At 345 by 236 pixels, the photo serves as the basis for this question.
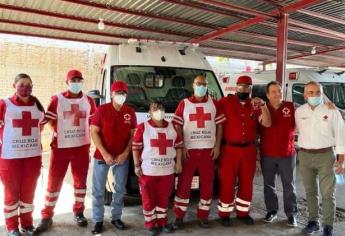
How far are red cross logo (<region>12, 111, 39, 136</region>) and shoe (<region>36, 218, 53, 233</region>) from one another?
44.2 inches

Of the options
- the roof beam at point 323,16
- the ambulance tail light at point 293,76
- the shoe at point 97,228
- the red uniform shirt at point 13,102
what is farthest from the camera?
the ambulance tail light at point 293,76

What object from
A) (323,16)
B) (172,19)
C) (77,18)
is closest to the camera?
(77,18)

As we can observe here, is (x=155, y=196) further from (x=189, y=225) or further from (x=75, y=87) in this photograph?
(x=75, y=87)

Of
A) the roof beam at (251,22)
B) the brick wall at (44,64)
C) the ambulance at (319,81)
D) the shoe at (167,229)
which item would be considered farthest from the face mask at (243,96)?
the brick wall at (44,64)

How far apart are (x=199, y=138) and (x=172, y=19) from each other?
12.1ft

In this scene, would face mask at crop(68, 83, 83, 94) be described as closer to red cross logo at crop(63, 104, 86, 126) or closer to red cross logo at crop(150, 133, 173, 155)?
red cross logo at crop(63, 104, 86, 126)

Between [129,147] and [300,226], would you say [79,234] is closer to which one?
[129,147]

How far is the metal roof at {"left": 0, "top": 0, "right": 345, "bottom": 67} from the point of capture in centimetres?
633

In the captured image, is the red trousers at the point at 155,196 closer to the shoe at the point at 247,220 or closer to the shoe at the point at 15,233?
the shoe at the point at 247,220

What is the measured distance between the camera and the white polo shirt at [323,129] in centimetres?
391

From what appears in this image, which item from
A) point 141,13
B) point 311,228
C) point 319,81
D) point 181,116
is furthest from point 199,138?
point 319,81

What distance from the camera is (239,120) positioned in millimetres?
4262

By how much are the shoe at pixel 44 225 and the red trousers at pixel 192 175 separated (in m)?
1.56

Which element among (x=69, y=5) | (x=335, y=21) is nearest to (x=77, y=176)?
(x=69, y=5)
